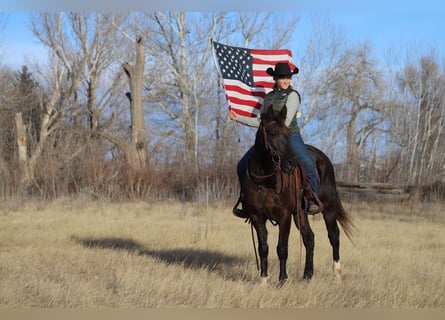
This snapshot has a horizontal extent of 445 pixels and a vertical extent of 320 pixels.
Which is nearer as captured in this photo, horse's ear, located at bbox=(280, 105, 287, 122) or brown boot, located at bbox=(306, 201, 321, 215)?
horse's ear, located at bbox=(280, 105, 287, 122)

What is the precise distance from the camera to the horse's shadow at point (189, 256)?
326 inches

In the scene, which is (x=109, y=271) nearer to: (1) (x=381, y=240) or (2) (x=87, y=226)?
(2) (x=87, y=226)

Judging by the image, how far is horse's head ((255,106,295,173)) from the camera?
613cm

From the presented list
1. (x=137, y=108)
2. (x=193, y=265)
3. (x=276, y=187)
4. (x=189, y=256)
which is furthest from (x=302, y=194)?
(x=137, y=108)

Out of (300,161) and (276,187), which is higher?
(300,161)

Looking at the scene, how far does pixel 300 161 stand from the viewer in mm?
7223

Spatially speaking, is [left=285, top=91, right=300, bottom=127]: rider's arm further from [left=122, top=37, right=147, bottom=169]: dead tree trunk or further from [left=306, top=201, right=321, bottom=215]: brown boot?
[left=122, top=37, right=147, bottom=169]: dead tree trunk

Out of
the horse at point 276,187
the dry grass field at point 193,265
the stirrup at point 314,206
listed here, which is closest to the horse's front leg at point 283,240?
the horse at point 276,187

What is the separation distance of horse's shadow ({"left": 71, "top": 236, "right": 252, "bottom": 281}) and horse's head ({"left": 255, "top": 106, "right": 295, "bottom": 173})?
223 cm

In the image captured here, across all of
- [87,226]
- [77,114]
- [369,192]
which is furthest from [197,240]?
[77,114]

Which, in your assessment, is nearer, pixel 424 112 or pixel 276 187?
pixel 276 187

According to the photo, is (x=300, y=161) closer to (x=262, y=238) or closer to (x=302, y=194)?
(x=302, y=194)

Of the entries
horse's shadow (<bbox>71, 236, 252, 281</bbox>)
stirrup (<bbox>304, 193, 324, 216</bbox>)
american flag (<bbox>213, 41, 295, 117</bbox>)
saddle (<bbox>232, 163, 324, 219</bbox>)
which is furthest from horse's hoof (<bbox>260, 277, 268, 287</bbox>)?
american flag (<bbox>213, 41, 295, 117</bbox>)

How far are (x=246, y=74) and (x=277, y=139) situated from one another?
2609 millimetres
